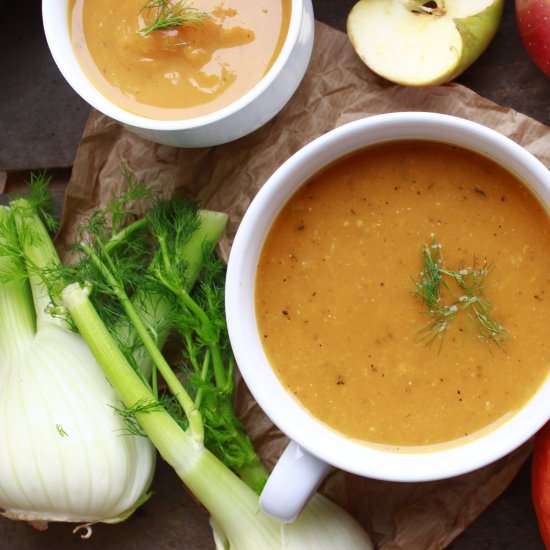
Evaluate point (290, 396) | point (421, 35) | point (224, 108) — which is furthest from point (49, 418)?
point (421, 35)

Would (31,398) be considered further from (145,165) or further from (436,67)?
(436,67)

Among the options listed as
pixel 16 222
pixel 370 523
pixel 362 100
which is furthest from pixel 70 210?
pixel 370 523

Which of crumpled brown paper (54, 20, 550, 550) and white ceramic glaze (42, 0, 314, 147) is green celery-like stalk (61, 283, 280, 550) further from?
white ceramic glaze (42, 0, 314, 147)

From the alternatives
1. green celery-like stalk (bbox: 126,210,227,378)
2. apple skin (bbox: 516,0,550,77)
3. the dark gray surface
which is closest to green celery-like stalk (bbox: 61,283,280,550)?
green celery-like stalk (bbox: 126,210,227,378)

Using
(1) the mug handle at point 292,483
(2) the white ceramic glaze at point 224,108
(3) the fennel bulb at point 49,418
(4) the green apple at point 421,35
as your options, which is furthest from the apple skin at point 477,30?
(3) the fennel bulb at point 49,418

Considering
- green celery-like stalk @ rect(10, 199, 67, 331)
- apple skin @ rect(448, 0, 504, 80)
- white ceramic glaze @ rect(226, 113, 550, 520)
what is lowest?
green celery-like stalk @ rect(10, 199, 67, 331)

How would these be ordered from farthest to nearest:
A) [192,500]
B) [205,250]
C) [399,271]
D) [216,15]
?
[192,500]
[205,250]
[216,15]
[399,271]

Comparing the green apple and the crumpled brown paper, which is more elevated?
the green apple
